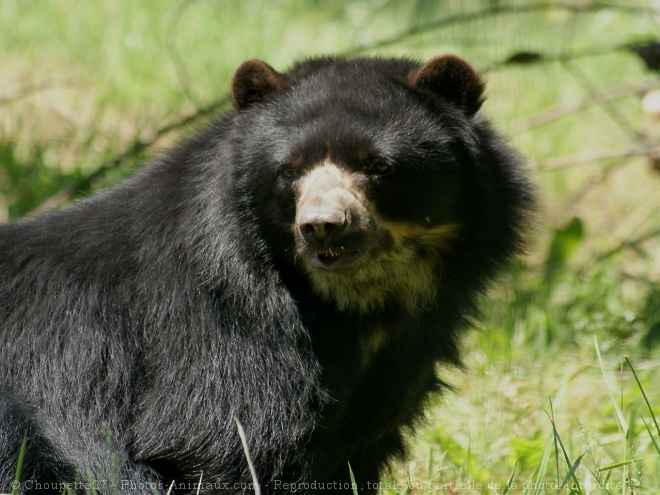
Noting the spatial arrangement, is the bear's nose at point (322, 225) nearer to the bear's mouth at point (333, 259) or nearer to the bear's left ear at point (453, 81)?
→ the bear's mouth at point (333, 259)

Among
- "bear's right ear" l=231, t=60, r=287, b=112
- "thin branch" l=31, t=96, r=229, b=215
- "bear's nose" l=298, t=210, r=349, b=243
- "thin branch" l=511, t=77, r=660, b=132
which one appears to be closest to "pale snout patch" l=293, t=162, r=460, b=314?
"bear's nose" l=298, t=210, r=349, b=243

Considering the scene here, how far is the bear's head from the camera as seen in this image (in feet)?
13.4

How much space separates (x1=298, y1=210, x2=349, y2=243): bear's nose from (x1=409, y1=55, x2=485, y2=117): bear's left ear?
87 cm

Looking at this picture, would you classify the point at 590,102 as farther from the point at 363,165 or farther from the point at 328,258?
the point at 328,258

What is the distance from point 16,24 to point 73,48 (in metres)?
0.71

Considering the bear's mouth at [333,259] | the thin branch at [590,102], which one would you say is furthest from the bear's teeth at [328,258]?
the thin branch at [590,102]

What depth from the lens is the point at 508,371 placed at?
5953 mm

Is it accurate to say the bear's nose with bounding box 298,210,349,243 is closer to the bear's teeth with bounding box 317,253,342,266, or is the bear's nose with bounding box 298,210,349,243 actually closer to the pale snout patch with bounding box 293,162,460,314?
the pale snout patch with bounding box 293,162,460,314

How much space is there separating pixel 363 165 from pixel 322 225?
0.43 metres

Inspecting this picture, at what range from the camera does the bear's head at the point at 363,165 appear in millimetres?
4070

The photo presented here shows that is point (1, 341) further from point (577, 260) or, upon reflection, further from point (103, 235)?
point (577, 260)

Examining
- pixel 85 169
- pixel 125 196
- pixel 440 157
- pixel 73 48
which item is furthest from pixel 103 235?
pixel 73 48

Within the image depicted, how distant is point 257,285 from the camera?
166 inches

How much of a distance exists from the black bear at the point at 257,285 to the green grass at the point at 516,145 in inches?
25.1
